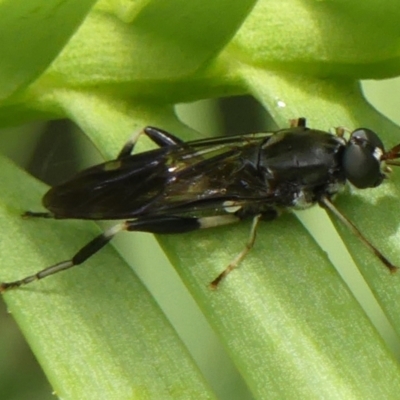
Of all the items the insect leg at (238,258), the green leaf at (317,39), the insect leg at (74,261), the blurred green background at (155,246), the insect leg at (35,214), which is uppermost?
the green leaf at (317,39)

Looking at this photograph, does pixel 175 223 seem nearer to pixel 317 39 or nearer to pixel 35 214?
pixel 35 214

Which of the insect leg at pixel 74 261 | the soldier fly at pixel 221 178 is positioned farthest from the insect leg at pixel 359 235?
the insect leg at pixel 74 261

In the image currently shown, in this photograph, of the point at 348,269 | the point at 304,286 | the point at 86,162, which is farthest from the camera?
the point at 86,162

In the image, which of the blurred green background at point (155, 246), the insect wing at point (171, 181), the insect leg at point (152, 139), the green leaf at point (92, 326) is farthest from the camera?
the blurred green background at point (155, 246)

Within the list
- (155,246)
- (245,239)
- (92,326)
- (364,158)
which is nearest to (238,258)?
(245,239)

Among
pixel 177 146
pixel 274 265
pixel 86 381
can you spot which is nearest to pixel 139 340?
pixel 86 381

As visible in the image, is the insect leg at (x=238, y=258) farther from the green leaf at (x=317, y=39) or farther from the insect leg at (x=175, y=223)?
the green leaf at (x=317, y=39)

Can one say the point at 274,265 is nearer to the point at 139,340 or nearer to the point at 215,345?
the point at 139,340
